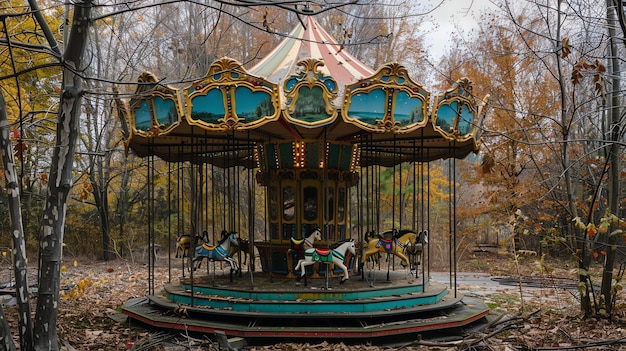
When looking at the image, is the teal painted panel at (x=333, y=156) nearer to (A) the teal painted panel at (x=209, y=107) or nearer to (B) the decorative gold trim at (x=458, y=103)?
(B) the decorative gold trim at (x=458, y=103)

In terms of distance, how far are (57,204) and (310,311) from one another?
4.06 m

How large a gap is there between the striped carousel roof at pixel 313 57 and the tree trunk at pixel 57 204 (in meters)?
3.78

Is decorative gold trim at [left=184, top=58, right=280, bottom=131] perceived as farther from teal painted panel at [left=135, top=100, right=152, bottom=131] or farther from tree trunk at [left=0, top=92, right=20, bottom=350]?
tree trunk at [left=0, top=92, right=20, bottom=350]

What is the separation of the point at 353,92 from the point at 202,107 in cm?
243

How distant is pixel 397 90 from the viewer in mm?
8609

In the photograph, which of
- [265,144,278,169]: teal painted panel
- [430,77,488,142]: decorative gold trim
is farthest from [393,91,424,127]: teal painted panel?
[265,144,278,169]: teal painted panel

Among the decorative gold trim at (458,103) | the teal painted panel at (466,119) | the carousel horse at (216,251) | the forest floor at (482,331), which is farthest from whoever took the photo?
the carousel horse at (216,251)

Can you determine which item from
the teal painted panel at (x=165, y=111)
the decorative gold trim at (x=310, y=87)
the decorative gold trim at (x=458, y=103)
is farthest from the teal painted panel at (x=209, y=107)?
the decorative gold trim at (x=458, y=103)

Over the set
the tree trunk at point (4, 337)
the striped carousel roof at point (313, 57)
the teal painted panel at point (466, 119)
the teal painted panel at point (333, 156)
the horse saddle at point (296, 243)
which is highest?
the striped carousel roof at point (313, 57)

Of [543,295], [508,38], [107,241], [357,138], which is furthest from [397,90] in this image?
[107,241]

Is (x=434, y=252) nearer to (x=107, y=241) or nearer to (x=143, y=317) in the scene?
(x=107, y=241)

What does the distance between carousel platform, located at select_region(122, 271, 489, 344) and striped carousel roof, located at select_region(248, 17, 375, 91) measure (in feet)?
11.8

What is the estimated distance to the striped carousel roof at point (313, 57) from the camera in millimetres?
9641

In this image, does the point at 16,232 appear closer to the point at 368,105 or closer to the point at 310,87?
the point at 310,87
